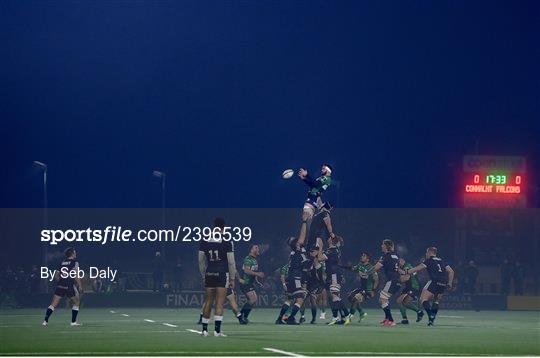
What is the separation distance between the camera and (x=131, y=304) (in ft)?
192

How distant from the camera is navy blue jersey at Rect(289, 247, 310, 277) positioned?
Answer: 35.0 meters

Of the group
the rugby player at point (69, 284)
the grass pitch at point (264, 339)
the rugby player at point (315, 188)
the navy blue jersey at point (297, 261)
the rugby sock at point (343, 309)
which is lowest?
the grass pitch at point (264, 339)

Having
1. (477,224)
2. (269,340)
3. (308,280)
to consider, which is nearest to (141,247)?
(477,224)

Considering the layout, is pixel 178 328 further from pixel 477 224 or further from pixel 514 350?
pixel 477 224

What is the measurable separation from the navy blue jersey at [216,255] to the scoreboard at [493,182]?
50.2m

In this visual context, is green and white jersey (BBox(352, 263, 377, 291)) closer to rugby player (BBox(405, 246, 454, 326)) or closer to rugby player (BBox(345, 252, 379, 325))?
rugby player (BBox(345, 252, 379, 325))

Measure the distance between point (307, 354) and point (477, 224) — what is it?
189ft

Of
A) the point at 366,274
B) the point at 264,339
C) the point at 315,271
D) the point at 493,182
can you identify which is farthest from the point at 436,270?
the point at 493,182

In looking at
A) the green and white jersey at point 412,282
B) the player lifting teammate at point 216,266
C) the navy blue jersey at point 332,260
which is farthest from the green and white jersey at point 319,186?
the player lifting teammate at point 216,266

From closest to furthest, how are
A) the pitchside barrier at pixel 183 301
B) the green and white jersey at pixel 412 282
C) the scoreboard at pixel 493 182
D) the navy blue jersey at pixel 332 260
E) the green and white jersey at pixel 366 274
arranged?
the navy blue jersey at pixel 332 260
the green and white jersey at pixel 366 274
the green and white jersey at pixel 412 282
the pitchside barrier at pixel 183 301
the scoreboard at pixel 493 182

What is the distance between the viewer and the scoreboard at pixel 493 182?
3012 inches

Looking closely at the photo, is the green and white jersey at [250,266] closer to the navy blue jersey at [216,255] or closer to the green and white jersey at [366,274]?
the green and white jersey at [366,274]

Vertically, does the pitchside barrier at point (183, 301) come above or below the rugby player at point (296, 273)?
below

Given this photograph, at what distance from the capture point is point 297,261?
115ft
